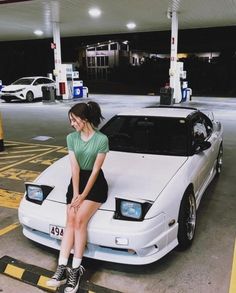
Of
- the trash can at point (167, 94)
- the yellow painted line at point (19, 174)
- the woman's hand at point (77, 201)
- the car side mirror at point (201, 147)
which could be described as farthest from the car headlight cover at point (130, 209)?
the trash can at point (167, 94)

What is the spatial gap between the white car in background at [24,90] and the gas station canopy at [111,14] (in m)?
3.24

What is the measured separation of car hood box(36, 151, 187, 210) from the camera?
3.03m

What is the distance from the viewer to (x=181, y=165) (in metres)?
3.49

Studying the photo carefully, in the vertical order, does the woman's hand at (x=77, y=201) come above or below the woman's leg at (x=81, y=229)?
above

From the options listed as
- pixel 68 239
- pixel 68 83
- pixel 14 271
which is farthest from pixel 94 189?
pixel 68 83

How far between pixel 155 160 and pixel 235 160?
3.29 metres

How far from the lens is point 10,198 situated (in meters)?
4.67

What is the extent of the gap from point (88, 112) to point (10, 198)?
2435mm

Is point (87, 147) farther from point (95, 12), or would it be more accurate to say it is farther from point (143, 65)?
point (143, 65)

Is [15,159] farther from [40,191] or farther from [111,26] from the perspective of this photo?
[111,26]

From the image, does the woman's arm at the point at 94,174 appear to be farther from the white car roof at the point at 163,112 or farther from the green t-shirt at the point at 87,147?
the white car roof at the point at 163,112

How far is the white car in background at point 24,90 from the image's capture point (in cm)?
1764

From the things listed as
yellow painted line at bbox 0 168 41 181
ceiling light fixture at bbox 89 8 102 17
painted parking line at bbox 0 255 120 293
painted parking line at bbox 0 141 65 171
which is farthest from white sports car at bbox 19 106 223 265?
ceiling light fixture at bbox 89 8 102 17

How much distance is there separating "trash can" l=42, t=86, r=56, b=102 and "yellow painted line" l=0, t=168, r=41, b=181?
1212cm
